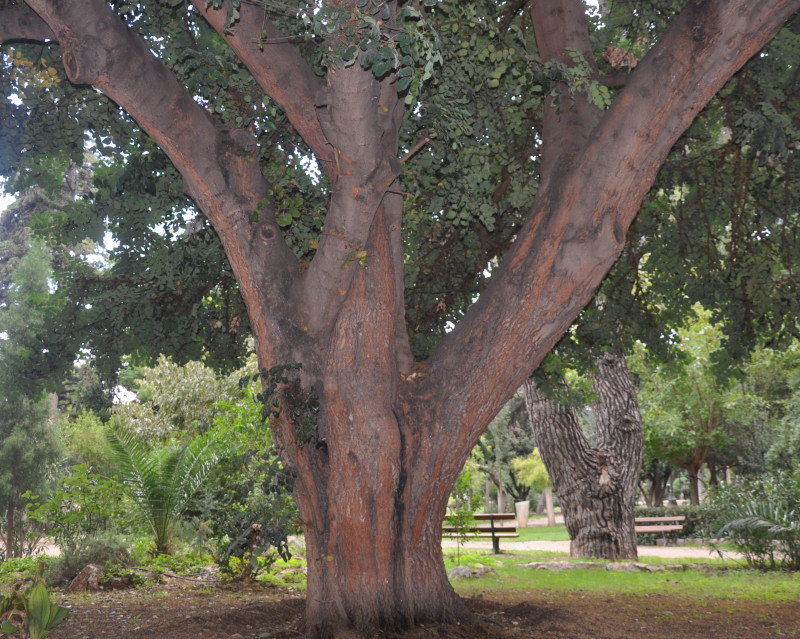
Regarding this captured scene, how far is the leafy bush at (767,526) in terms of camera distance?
374 inches

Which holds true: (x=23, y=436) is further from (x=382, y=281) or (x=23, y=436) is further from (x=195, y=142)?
(x=382, y=281)

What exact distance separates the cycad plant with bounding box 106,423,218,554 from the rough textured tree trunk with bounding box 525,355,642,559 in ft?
17.5

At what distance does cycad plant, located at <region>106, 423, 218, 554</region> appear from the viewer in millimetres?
9867

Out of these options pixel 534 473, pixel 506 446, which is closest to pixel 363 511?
pixel 534 473

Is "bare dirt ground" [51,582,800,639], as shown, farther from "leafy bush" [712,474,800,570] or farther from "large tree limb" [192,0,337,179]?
"large tree limb" [192,0,337,179]

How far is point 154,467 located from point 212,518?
1461mm

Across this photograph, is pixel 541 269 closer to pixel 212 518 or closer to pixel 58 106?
pixel 58 106

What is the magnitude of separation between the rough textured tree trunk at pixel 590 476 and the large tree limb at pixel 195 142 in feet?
22.9

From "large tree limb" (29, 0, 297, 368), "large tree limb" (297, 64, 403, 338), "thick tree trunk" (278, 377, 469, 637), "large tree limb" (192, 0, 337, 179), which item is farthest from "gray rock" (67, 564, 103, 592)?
"large tree limb" (192, 0, 337, 179)

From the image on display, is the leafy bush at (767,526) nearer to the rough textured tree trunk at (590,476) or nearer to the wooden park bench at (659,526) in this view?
the rough textured tree trunk at (590,476)

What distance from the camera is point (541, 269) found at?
15.4 feet

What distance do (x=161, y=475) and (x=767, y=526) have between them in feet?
28.4

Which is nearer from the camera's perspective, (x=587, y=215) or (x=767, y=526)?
(x=587, y=215)

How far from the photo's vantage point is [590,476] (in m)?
11.3
